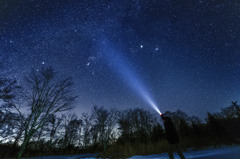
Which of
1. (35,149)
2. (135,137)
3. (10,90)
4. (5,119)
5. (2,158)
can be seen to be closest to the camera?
(5,119)

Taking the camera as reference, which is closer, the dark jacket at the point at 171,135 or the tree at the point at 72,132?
the dark jacket at the point at 171,135

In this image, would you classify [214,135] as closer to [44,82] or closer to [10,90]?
[44,82]

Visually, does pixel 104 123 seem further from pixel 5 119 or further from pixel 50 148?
pixel 5 119

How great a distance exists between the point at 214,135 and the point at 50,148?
44.1 m

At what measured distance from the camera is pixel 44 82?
35.4 feet

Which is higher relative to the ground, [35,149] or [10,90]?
[10,90]

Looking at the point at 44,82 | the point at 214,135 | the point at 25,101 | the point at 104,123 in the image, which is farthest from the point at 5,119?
the point at 214,135

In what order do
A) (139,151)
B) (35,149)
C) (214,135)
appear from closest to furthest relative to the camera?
(139,151) → (214,135) → (35,149)

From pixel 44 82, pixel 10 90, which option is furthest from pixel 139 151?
pixel 10 90

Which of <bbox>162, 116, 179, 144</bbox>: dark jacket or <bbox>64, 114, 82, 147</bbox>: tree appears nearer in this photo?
<bbox>162, 116, 179, 144</bbox>: dark jacket

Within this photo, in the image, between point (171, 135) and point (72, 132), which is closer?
point (171, 135)

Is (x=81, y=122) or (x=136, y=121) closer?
(x=136, y=121)

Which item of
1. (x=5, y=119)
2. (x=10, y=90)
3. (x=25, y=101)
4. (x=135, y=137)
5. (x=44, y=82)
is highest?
(x=44, y=82)

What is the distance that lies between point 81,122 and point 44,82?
110 ft
